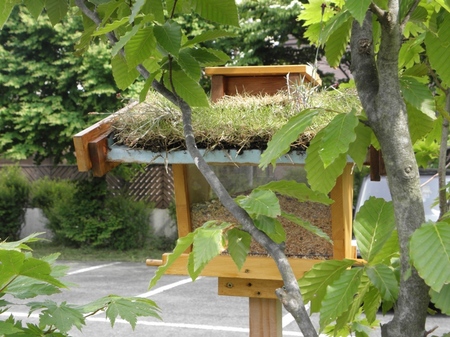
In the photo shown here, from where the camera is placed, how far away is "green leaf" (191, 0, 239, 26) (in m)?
0.90

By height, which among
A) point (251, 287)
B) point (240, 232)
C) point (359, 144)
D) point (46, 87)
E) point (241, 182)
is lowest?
point (251, 287)

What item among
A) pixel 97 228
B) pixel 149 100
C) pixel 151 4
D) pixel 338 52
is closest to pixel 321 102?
pixel 149 100

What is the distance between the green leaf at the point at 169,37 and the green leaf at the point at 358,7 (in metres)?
0.25

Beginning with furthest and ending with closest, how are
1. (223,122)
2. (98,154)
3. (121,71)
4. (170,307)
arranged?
(170,307), (98,154), (223,122), (121,71)

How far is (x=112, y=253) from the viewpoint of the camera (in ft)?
37.1

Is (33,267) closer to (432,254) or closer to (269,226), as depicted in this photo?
(269,226)

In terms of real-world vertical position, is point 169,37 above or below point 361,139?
above

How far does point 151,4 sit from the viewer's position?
2.92 ft

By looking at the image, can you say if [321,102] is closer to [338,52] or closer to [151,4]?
[338,52]

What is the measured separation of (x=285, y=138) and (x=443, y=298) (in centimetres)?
26

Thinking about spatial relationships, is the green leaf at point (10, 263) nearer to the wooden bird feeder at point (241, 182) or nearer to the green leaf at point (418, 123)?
the green leaf at point (418, 123)

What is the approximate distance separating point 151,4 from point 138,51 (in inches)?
3.3

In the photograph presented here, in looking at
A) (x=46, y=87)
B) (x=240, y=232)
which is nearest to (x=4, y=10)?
(x=240, y=232)

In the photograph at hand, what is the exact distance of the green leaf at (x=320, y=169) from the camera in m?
0.89
